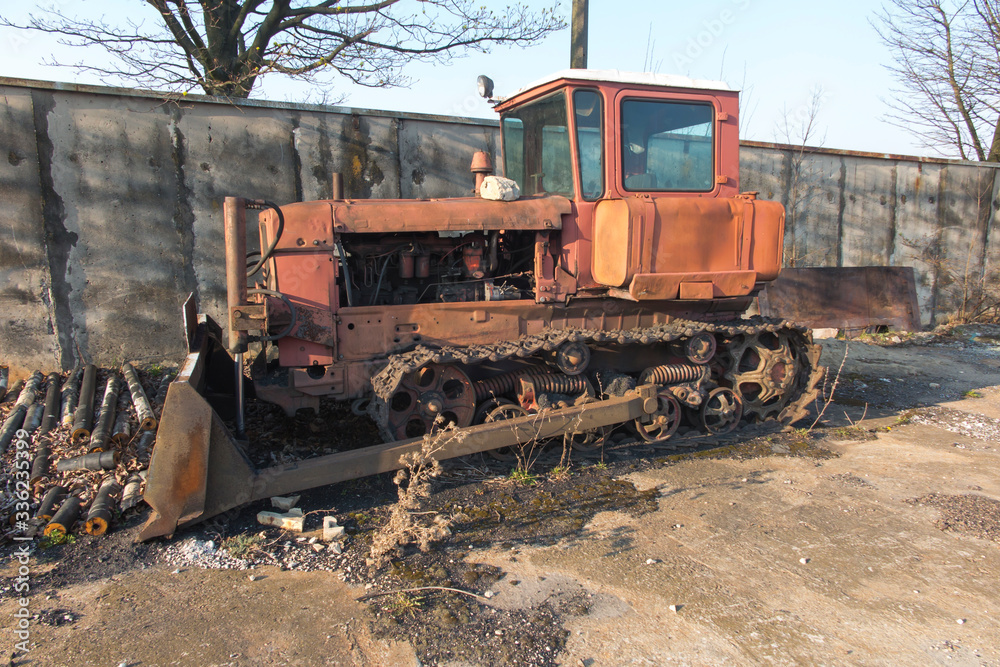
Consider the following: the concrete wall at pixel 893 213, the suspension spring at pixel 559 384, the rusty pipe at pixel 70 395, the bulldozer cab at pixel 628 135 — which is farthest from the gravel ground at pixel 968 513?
the concrete wall at pixel 893 213

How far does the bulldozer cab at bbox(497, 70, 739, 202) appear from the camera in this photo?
4738 millimetres

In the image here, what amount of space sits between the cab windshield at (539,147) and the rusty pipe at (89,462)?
146 inches

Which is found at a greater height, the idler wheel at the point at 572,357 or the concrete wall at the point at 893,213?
the concrete wall at the point at 893,213

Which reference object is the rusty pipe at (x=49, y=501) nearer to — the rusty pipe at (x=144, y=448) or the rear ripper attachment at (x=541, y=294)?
the rusty pipe at (x=144, y=448)

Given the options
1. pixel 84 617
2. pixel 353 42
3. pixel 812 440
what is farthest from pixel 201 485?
pixel 353 42

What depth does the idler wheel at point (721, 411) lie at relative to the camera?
531 cm

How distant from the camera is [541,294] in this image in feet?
15.6

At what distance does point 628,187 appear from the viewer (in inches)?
189

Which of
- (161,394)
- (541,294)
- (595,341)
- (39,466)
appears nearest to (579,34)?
(541,294)

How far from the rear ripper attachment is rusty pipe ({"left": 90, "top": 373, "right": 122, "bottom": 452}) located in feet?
2.67

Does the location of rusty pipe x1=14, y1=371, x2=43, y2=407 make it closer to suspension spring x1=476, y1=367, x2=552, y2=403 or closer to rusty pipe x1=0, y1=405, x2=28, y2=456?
rusty pipe x1=0, y1=405, x2=28, y2=456

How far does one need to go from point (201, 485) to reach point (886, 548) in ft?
12.8

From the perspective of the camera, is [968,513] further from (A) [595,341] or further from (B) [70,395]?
(B) [70,395]

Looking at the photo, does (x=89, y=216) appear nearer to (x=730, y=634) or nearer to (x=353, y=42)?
(x=353, y=42)
